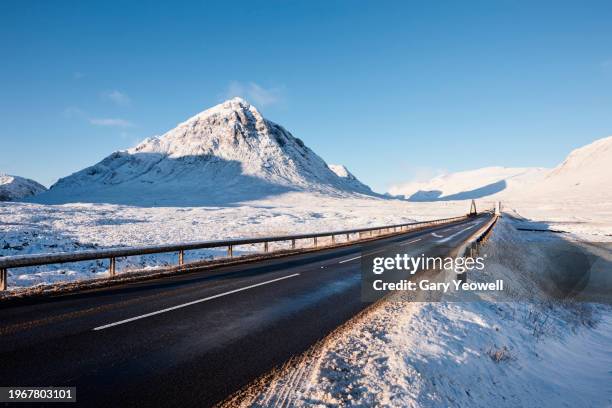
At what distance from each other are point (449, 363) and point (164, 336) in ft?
15.1

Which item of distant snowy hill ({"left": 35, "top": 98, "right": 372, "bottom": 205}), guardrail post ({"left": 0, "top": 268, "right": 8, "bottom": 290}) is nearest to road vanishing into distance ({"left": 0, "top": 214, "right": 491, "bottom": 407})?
guardrail post ({"left": 0, "top": 268, "right": 8, "bottom": 290})

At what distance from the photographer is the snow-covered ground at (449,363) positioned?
4.27m

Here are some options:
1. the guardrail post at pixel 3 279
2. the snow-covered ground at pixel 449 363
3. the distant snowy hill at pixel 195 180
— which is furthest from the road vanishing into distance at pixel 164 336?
the distant snowy hill at pixel 195 180

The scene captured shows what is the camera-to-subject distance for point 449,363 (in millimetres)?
5512

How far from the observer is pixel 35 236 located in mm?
23375

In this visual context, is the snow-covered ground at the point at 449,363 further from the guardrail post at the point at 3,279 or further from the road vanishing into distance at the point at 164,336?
the guardrail post at the point at 3,279

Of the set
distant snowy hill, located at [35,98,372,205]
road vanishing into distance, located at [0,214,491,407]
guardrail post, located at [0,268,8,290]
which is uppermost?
distant snowy hill, located at [35,98,372,205]

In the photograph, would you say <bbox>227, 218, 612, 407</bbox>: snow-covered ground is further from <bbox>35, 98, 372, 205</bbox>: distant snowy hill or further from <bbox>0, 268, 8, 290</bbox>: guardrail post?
<bbox>35, 98, 372, 205</bbox>: distant snowy hill

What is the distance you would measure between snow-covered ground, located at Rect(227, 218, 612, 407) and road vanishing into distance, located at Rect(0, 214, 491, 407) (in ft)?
1.93

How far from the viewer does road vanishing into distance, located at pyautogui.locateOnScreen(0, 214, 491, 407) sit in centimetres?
421

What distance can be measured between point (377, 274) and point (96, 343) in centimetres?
947

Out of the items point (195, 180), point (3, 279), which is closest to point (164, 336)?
point (3, 279)

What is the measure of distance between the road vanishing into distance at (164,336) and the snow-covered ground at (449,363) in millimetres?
589

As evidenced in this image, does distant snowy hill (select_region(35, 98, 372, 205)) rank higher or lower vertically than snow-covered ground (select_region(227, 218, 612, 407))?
higher
